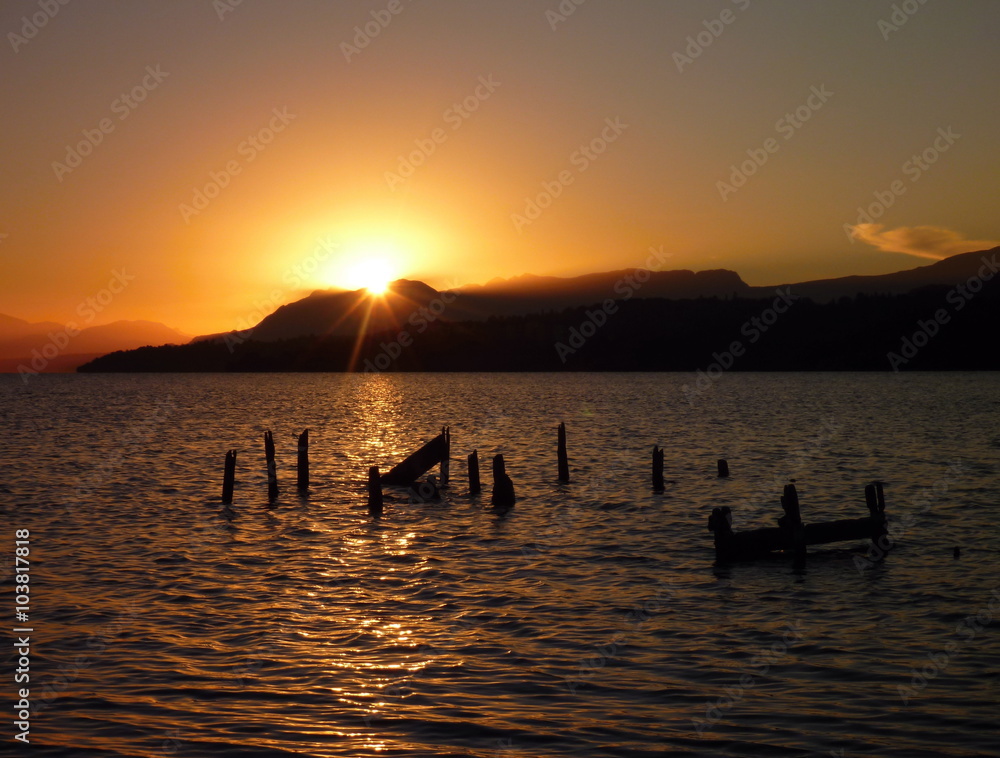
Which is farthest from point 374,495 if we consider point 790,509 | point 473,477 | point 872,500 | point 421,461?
point 872,500

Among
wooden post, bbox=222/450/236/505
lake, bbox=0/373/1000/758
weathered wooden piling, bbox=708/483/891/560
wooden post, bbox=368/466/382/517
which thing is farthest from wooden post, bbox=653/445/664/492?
wooden post, bbox=222/450/236/505

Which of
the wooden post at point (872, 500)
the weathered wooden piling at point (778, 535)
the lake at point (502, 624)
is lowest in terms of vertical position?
the lake at point (502, 624)

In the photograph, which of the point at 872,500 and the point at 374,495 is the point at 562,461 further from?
the point at 872,500

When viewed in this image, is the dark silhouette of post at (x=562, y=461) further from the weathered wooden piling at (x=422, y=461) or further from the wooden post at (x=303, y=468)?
the wooden post at (x=303, y=468)

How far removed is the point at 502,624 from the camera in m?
13.5

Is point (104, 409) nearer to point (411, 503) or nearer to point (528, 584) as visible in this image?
point (411, 503)

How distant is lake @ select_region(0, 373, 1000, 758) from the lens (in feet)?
30.9

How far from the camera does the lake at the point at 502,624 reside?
30.9 feet

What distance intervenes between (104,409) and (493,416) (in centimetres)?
4771

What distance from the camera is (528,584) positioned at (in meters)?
16.3

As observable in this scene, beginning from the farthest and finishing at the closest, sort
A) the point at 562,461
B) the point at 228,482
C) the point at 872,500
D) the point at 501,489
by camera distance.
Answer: the point at 562,461
the point at 228,482
the point at 501,489
the point at 872,500

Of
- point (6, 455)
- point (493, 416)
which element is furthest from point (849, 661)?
point (493, 416)

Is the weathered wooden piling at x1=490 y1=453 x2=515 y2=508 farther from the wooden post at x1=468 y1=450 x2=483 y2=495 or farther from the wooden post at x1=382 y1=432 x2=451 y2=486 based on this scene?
the wooden post at x1=382 y1=432 x2=451 y2=486

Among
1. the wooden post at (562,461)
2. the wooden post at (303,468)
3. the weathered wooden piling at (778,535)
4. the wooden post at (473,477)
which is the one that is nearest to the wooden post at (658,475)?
the wooden post at (562,461)
